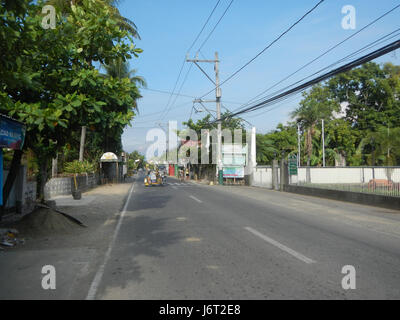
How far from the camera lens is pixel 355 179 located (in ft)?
79.8

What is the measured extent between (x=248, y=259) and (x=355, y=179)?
2008 centimetres

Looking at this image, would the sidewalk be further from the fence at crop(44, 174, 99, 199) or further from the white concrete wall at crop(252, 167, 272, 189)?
the white concrete wall at crop(252, 167, 272, 189)

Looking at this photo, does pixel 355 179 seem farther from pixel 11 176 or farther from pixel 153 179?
pixel 11 176

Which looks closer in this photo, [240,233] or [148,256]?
[148,256]

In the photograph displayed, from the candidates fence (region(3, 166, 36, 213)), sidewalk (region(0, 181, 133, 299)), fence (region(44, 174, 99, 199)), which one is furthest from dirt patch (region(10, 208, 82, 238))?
fence (region(44, 174, 99, 199))

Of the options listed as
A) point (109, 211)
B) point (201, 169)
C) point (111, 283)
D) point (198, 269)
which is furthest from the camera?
point (201, 169)

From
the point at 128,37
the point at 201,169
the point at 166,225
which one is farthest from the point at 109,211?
the point at 201,169

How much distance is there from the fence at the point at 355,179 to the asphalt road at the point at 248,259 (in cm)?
557

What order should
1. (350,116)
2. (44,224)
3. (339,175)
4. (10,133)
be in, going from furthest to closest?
1. (350,116)
2. (339,175)
3. (44,224)
4. (10,133)

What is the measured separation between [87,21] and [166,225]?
579 cm

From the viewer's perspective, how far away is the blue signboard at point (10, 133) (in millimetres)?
7664

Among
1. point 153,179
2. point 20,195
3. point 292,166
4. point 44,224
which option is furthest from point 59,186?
point 292,166
